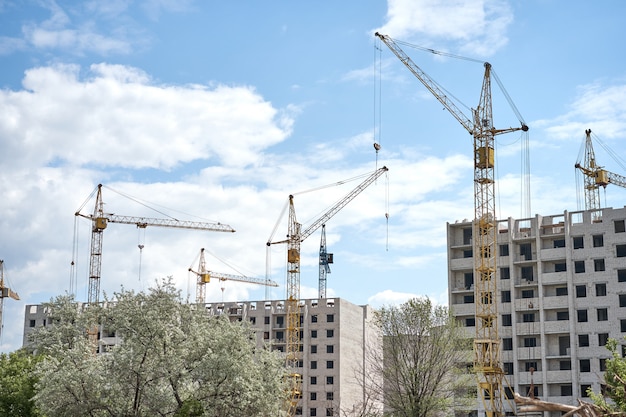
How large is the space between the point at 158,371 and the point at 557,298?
2646 inches

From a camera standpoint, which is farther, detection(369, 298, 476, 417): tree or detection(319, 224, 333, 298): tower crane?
detection(319, 224, 333, 298): tower crane

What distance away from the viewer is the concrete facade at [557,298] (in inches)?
4028

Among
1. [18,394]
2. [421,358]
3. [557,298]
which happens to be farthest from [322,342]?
[18,394]

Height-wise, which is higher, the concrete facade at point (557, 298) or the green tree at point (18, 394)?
the concrete facade at point (557, 298)

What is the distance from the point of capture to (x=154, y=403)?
51.1m

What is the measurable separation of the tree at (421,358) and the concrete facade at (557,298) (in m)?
30.3

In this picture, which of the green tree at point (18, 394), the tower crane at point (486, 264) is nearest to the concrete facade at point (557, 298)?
the tower crane at point (486, 264)

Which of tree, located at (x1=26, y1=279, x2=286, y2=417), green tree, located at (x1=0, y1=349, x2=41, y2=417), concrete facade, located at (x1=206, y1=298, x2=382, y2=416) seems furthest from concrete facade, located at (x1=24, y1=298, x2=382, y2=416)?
tree, located at (x1=26, y1=279, x2=286, y2=417)

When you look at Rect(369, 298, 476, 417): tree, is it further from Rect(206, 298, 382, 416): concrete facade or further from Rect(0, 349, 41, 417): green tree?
Rect(206, 298, 382, 416): concrete facade

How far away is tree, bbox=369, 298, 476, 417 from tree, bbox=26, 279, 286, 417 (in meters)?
17.9

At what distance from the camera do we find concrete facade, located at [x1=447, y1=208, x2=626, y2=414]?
102312 millimetres

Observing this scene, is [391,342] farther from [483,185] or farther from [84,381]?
[483,185]

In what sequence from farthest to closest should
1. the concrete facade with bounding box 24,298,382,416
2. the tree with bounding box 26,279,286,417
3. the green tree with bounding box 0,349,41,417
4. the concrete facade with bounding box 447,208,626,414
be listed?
the concrete facade with bounding box 24,298,382,416 < the concrete facade with bounding box 447,208,626,414 < the green tree with bounding box 0,349,41,417 < the tree with bounding box 26,279,286,417

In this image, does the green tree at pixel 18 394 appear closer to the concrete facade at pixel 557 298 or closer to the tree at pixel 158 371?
the tree at pixel 158 371
